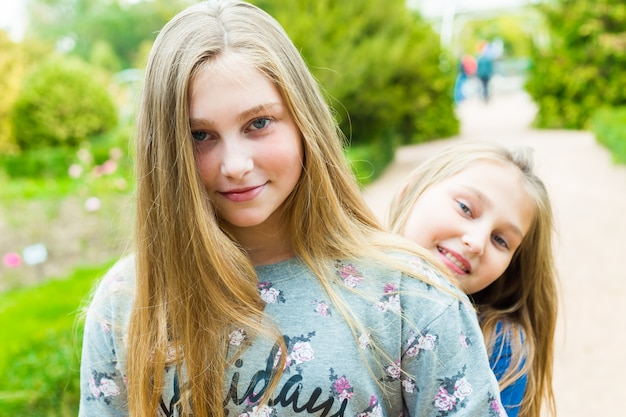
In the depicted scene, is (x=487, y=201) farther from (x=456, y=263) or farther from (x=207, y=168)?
(x=207, y=168)

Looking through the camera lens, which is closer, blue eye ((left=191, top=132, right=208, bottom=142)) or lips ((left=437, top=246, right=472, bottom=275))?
blue eye ((left=191, top=132, right=208, bottom=142))

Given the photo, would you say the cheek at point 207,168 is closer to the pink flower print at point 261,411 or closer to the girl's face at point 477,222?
the pink flower print at point 261,411

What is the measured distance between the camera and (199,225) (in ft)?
4.46

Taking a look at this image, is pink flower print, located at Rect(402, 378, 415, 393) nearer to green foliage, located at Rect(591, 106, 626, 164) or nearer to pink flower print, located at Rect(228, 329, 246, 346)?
pink flower print, located at Rect(228, 329, 246, 346)

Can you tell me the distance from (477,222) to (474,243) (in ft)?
0.26

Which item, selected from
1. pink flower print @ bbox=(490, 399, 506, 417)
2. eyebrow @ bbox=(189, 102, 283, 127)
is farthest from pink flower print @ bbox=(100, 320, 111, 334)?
pink flower print @ bbox=(490, 399, 506, 417)

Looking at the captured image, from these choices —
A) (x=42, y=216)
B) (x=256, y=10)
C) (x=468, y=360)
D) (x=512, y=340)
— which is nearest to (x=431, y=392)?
(x=468, y=360)

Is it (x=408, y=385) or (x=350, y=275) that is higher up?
(x=350, y=275)

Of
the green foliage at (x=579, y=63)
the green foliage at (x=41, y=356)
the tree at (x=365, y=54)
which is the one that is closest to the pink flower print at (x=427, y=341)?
the green foliage at (x=41, y=356)

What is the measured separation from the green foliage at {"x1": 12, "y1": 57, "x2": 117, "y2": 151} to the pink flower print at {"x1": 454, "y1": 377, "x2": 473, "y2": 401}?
1474cm

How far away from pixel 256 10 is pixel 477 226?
2.76 feet

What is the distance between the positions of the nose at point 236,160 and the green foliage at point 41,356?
4.74 feet

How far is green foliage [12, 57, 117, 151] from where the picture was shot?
→ 47.7 ft

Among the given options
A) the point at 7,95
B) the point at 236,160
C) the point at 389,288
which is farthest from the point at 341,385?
the point at 7,95
